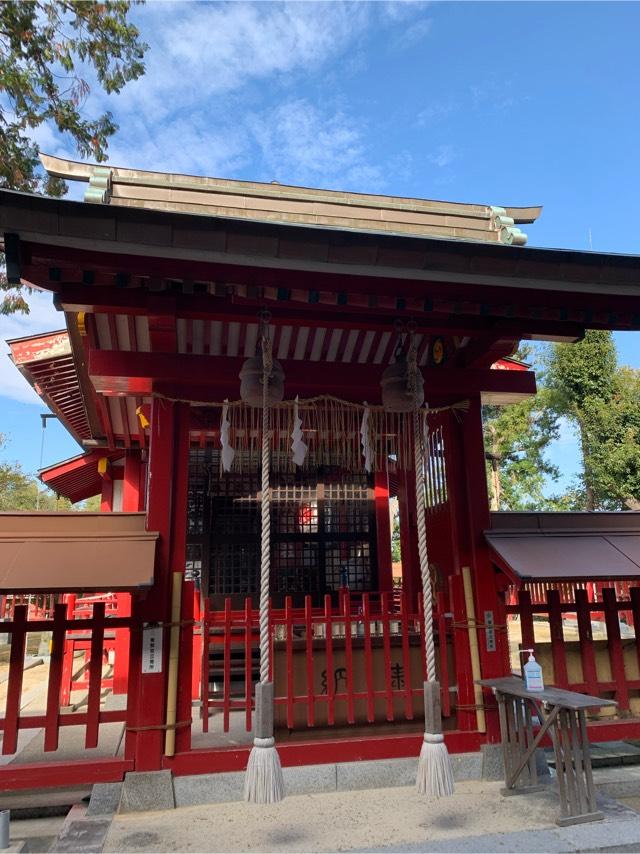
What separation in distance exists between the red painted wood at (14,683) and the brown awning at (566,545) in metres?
3.77

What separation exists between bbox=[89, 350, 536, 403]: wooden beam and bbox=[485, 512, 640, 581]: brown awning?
126 centimetres

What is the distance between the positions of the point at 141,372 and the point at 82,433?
4.98 meters

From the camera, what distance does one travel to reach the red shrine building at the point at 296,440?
375cm

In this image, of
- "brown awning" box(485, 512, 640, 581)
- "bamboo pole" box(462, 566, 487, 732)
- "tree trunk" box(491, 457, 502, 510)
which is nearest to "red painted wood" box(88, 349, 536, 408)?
"brown awning" box(485, 512, 640, 581)

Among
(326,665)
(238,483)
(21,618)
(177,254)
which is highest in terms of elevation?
(177,254)

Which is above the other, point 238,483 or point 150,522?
point 238,483

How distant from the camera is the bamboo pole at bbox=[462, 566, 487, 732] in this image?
4832 millimetres

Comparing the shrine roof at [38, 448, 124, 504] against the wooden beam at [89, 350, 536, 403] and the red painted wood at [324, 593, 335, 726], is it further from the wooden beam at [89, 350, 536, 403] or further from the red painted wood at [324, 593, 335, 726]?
the red painted wood at [324, 593, 335, 726]

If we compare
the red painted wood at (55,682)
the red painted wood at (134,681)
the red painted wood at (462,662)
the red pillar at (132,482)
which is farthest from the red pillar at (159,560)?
the red pillar at (132,482)

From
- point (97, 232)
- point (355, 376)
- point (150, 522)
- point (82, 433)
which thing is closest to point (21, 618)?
point (150, 522)

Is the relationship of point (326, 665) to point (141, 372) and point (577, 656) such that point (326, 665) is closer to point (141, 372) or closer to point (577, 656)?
point (577, 656)

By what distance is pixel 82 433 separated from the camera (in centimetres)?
912

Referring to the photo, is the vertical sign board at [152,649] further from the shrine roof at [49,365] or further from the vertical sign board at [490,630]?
the shrine roof at [49,365]

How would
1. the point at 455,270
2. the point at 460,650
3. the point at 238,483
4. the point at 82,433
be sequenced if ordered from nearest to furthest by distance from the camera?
the point at 455,270 < the point at 460,650 < the point at 238,483 < the point at 82,433
